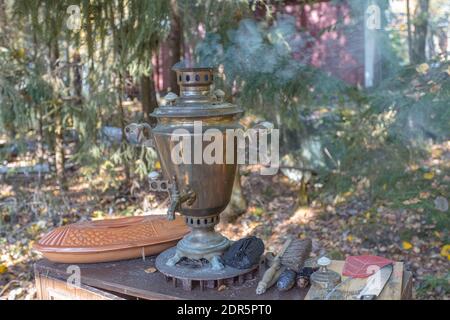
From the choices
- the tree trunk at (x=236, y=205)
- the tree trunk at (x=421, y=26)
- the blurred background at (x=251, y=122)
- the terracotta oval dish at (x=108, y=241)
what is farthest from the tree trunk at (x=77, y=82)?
the tree trunk at (x=421, y=26)

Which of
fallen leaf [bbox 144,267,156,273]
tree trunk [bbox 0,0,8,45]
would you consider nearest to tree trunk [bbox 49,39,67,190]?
tree trunk [bbox 0,0,8,45]

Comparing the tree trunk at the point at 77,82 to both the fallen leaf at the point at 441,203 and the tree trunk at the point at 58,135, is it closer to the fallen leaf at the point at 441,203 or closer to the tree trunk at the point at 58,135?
the tree trunk at the point at 58,135

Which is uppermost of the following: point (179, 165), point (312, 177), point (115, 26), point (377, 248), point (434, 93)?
point (115, 26)

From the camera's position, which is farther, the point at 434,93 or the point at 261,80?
the point at 261,80

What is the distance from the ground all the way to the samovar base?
1.79 m

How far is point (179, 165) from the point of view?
1.84m

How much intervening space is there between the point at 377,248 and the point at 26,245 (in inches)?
121

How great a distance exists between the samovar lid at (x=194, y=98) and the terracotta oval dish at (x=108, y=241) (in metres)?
0.64

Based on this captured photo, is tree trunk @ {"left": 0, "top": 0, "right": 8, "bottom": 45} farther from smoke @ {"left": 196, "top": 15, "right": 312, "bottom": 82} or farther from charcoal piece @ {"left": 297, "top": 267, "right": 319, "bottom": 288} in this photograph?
charcoal piece @ {"left": 297, "top": 267, "right": 319, "bottom": 288}

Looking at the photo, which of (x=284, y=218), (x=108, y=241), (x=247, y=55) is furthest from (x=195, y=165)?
(x=284, y=218)
